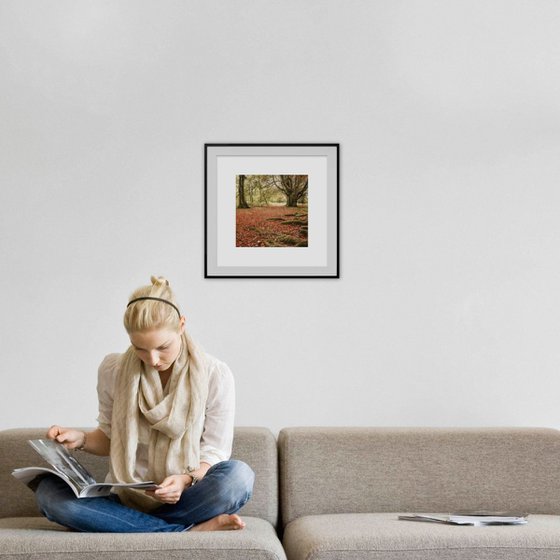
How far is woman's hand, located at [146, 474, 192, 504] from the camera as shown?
8.04 ft

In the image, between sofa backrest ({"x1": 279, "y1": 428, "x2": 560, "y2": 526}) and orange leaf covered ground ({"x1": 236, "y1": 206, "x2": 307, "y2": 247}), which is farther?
orange leaf covered ground ({"x1": 236, "y1": 206, "x2": 307, "y2": 247})

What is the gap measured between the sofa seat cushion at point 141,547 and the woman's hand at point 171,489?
12 centimetres

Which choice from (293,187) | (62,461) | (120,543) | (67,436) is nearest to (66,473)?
(62,461)

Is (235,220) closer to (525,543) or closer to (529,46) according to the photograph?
(529,46)

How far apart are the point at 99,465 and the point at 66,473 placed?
50cm

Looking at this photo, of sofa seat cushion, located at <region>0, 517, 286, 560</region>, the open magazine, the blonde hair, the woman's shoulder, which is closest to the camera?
sofa seat cushion, located at <region>0, 517, 286, 560</region>

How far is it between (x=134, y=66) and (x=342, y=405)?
155 centimetres

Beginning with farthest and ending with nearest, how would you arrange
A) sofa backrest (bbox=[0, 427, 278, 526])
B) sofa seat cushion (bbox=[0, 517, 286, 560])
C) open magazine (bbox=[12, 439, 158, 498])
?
1. sofa backrest (bbox=[0, 427, 278, 526])
2. open magazine (bbox=[12, 439, 158, 498])
3. sofa seat cushion (bbox=[0, 517, 286, 560])

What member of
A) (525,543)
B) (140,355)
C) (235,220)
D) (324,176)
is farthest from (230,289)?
(525,543)

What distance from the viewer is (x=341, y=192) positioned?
3.44 meters

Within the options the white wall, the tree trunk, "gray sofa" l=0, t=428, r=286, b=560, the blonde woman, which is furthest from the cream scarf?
the tree trunk

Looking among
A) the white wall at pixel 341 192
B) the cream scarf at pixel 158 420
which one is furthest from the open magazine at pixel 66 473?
the white wall at pixel 341 192

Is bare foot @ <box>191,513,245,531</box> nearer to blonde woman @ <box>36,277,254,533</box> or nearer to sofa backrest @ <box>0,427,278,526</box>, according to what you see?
blonde woman @ <box>36,277,254,533</box>

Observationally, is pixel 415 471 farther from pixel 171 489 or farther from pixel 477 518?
pixel 171 489
